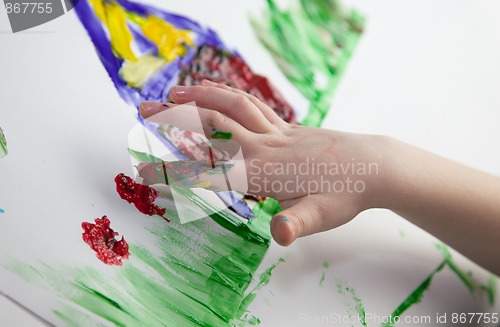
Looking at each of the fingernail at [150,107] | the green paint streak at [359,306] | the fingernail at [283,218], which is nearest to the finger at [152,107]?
the fingernail at [150,107]

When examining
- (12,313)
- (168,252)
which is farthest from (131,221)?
(12,313)

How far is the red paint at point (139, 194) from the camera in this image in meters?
0.75

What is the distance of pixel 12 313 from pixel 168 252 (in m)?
0.18

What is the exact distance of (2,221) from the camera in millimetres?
685

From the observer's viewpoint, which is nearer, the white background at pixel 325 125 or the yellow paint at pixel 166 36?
the white background at pixel 325 125

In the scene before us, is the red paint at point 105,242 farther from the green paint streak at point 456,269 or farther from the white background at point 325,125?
the green paint streak at point 456,269

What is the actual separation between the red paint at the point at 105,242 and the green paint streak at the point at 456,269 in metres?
0.43

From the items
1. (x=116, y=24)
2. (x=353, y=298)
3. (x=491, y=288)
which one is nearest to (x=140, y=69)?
(x=116, y=24)

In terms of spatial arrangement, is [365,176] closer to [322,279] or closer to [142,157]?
[322,279]

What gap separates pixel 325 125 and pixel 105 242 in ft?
1.32

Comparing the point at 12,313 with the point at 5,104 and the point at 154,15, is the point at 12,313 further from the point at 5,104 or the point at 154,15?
the point at 154,15

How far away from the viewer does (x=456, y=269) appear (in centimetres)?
84

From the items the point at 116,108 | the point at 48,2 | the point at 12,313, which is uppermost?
the point at 48,2

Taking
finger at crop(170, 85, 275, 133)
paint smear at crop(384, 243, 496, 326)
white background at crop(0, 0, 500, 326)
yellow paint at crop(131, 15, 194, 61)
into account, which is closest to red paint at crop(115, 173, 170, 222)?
white background at crop(0, 0, 500, 326)
